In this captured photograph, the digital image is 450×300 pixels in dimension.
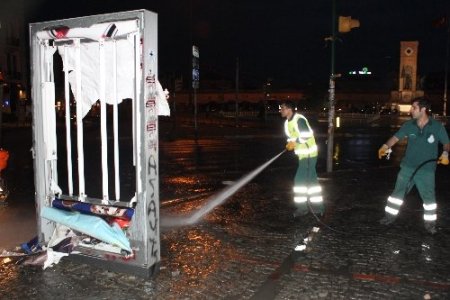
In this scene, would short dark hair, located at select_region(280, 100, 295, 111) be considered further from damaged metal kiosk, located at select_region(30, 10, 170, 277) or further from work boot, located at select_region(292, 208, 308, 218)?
damaged metal kiosk, located at select_region(30, 10, 170, 277)

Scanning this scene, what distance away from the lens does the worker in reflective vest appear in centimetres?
738

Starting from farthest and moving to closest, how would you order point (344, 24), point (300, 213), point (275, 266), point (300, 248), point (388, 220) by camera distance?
1. point (344, 24)
2. point (300, 213)
3. point (388, 220)
4. point (300, 248)
5. point (275, 266)

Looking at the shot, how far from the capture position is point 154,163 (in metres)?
4.95

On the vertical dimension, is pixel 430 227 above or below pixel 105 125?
below

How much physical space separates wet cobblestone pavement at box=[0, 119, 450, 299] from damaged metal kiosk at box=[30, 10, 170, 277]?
1.01 ft

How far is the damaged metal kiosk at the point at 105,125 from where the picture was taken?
15.5ft

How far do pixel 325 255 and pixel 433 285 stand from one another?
1.25 metres

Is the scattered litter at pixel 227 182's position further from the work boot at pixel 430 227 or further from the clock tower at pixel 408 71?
the clock tower at pixel 408 71

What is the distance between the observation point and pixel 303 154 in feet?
24.4

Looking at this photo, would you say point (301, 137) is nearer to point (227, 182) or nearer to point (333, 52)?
point (227, 182)

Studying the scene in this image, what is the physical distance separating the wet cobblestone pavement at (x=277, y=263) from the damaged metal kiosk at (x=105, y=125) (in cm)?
31

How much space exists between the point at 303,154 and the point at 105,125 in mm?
3451

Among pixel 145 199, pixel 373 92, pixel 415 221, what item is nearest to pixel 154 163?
pixel 145 199

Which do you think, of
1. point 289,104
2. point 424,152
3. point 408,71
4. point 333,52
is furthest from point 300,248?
point 408,71
